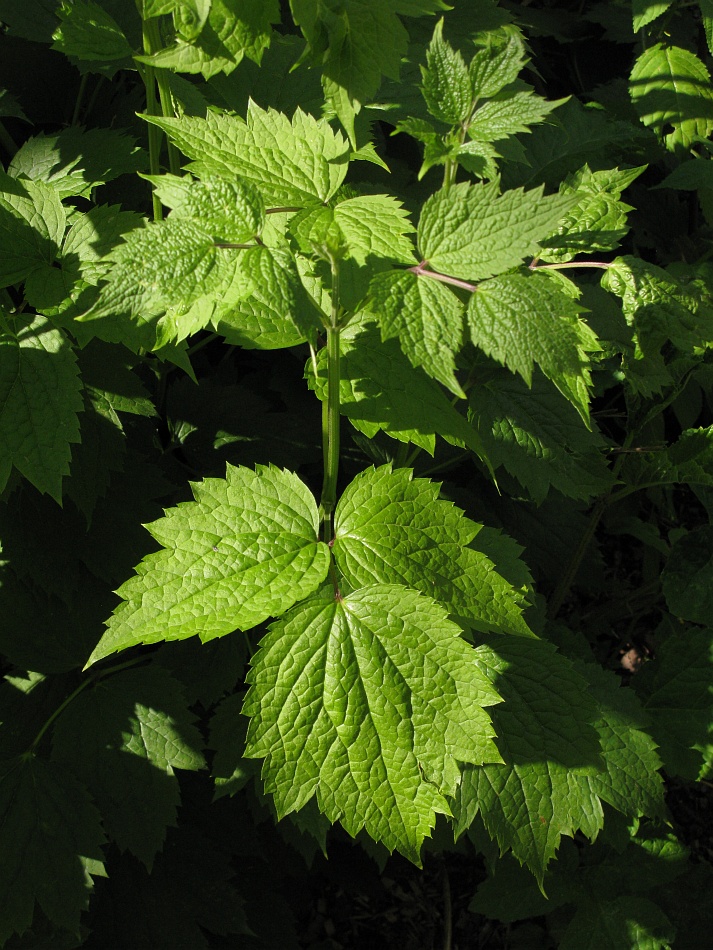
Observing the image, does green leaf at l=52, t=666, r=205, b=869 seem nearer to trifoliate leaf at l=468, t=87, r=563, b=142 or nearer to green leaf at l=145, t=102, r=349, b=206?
green leaf at l=145, t=102, r=349, b=206

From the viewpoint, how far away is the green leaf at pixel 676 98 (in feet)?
7.92

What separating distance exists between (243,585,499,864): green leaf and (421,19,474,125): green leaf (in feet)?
2.29

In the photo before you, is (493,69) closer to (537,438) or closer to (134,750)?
(537,438)

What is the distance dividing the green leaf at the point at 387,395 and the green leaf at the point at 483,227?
0.26 meters

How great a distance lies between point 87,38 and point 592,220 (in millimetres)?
944

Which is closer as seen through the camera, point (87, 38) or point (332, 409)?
point (332, 409)

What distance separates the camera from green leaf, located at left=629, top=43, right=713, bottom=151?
241 centimetres

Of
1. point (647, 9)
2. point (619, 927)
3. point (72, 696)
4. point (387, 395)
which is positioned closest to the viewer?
point (387, 395)

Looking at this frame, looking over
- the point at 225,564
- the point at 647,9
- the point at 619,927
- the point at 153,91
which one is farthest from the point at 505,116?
the point at 619,927

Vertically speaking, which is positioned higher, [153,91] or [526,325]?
[153,91]

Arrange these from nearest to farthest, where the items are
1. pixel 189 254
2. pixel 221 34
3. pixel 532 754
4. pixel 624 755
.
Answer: pixel 189 254 < pixel 221 34 < pixel 532 754 < pixel 624 755

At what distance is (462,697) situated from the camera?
1.13m

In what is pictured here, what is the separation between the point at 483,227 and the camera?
3.49ft

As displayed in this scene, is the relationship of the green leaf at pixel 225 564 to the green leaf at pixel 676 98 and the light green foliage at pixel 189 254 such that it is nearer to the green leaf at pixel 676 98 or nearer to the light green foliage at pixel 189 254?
the light green foliage at pixel 189 254
